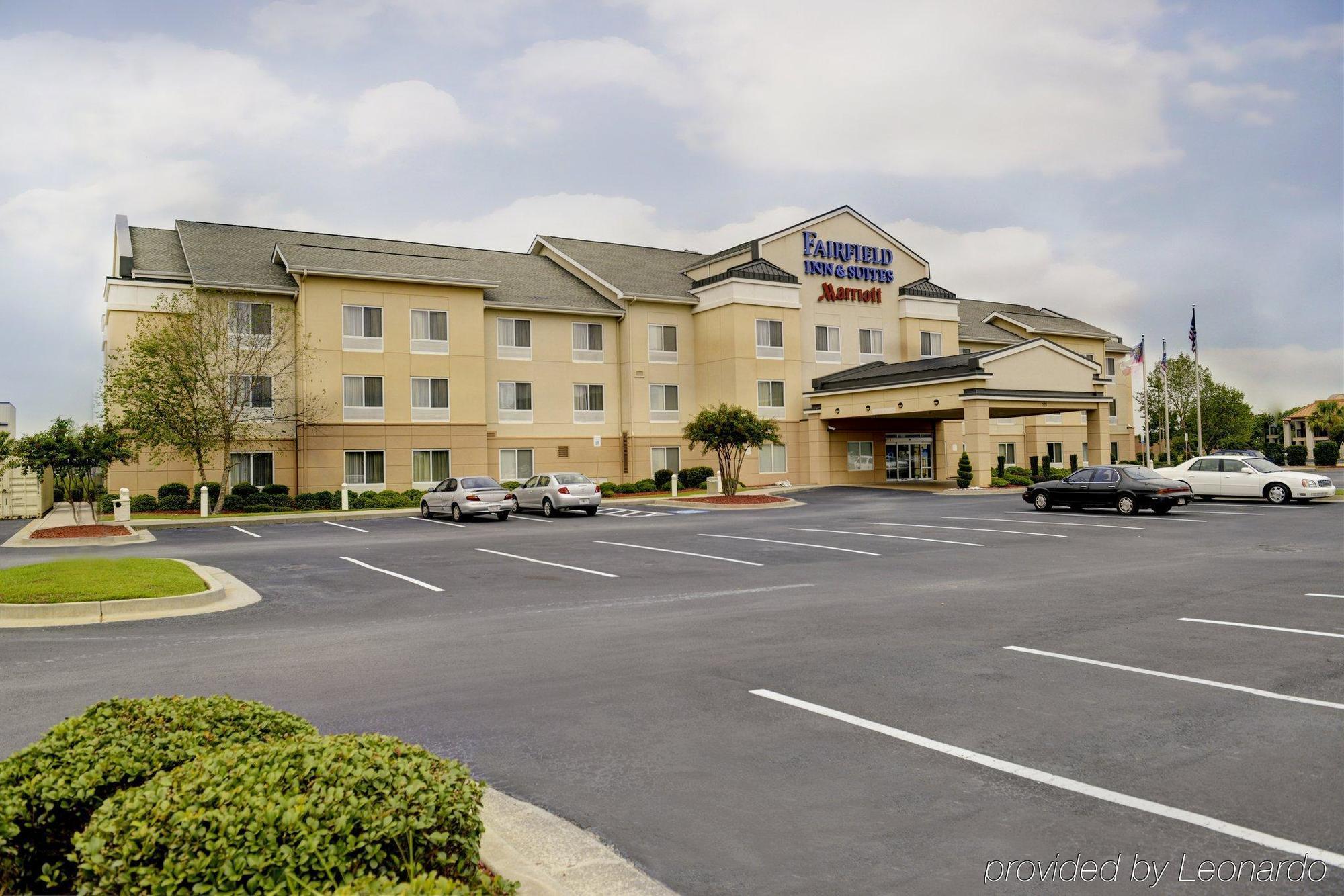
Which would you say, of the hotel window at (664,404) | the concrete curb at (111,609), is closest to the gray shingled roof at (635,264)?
the hotel window at (664,404)

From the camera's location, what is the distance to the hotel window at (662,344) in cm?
4516

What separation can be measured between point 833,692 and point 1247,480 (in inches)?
1082

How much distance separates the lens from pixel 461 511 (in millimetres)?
29281

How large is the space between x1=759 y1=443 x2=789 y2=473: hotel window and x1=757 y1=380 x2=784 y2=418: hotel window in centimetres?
166

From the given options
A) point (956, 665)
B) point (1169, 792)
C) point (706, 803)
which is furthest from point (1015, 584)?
point (706, 803)

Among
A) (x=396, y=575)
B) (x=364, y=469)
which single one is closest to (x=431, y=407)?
(x=364, y=469)

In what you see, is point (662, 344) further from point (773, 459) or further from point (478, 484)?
point (478, 484)

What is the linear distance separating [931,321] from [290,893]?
5090 centimetres

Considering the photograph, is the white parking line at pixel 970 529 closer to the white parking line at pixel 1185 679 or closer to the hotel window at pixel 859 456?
the white parking line at pixel 1185 679

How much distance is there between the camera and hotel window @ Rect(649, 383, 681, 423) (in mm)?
45000

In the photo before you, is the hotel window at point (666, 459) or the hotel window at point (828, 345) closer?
the hotel window at point (666, 459)

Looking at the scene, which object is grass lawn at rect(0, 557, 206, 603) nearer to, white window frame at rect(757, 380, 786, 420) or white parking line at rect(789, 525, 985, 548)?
white parking line at rect(789, 525, 985, 548)

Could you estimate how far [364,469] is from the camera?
38.1 m

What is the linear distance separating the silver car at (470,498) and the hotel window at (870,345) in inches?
1000
